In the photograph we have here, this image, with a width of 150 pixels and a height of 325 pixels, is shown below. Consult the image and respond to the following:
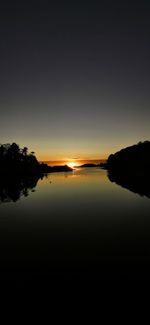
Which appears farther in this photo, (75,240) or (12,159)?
(12,159)

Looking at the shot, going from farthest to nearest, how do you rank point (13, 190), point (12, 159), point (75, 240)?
point (12, 159), point (13, 190), point (75, 240)

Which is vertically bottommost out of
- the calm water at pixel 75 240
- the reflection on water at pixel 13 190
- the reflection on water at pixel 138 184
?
the calm water at pixel 75 240

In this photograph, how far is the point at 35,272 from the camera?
1546cm

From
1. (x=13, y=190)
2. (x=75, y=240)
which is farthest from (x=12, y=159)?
(x=75, y=240)

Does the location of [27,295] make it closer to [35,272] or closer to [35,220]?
[35,272]

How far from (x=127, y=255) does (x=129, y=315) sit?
7.73 m

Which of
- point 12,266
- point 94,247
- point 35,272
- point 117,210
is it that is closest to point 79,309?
point 35,272

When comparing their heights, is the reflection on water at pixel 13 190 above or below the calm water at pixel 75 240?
above

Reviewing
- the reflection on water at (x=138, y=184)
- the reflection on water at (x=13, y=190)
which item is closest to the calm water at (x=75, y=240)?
the reflection on water at (x=13, y=190)

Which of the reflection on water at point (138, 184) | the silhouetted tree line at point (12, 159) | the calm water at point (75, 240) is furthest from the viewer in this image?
the silhouetted tree line at point (12, 159)

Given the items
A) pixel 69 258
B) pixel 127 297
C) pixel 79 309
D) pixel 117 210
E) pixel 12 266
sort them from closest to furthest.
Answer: pixel 79 309, pixel 127 297, pixel 12 266, pixel 69 258, pixel 117 210

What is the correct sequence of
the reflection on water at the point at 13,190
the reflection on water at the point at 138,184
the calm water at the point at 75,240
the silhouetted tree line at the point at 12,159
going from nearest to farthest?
the calm water at the point at 75,240 → the reflection on water at the point at 13,190 → the reflection on water at the point at 138,184 → the silhouetted tree line at the point at 12,159

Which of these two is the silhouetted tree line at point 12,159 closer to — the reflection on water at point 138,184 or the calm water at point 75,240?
the reflection on water at point 138,184

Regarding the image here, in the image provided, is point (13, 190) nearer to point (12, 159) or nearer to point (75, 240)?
point (75, 240)
